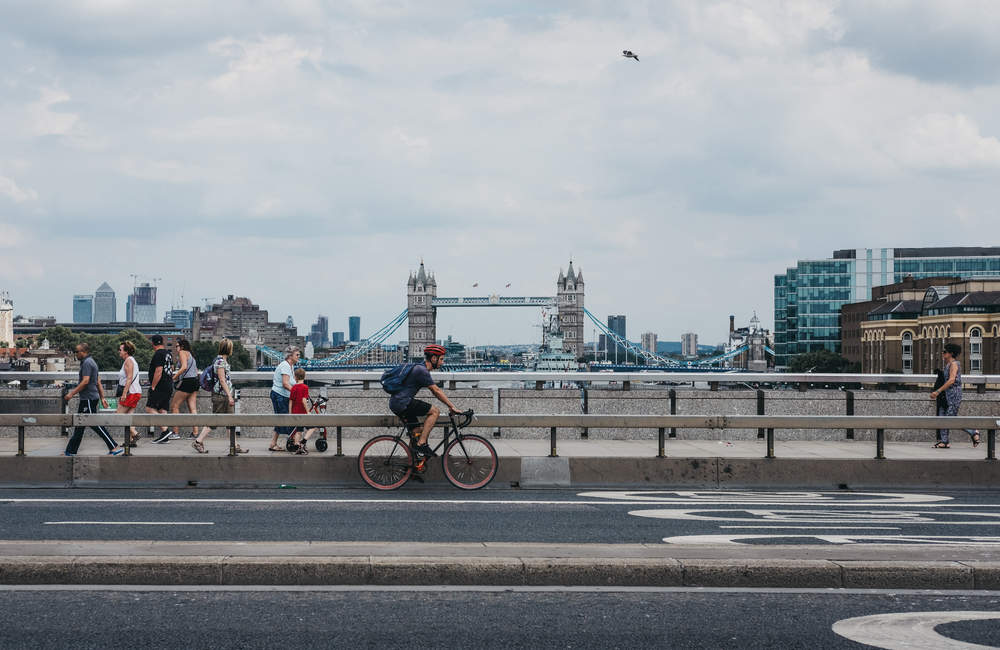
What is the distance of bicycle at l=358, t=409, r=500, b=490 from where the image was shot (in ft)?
44.8

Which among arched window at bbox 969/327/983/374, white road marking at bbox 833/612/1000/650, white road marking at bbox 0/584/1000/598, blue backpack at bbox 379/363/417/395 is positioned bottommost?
white road marking at bbox 833/612/1000/650

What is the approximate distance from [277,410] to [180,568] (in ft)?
30.6

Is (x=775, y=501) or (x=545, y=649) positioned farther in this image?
(x=775, y=501)

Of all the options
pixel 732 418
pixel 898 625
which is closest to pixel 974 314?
pixel 732 418

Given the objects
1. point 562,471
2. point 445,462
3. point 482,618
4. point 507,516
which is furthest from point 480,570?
point 562,471

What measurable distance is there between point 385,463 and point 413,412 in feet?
2.82

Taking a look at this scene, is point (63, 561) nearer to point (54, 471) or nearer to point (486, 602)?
point (486, 602)

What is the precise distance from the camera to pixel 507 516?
11508mm

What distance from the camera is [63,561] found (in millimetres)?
8000

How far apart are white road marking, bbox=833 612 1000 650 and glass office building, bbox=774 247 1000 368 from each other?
167 metres

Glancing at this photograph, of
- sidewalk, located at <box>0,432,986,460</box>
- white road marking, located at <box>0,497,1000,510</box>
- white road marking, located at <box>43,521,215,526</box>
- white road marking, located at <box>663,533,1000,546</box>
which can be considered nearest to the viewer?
white road marking, located at <box>663,533,1000,546</box>

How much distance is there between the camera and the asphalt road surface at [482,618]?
6.64 meters

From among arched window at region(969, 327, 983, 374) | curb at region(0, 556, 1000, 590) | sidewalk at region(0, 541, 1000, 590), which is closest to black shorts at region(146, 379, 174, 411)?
sidewalk at region(0, 541, 1000, 590)

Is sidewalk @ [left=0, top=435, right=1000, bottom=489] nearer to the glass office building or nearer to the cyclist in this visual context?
the cyclist
